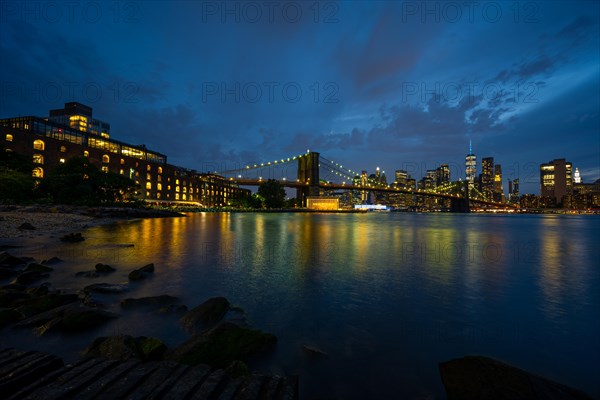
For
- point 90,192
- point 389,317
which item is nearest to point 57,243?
point 389,317

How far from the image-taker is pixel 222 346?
4523mm

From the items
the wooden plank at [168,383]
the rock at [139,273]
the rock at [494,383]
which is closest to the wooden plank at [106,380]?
the wooden plank at [168,383]

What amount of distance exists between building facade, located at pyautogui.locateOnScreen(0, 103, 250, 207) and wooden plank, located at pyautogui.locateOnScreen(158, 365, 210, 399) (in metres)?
61.4

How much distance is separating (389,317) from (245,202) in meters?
115

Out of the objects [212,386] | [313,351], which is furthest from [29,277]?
[212,386]

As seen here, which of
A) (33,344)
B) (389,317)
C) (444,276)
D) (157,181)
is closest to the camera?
(33,344)

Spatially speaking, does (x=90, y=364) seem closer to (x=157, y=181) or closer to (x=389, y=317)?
(x=389, y=317)

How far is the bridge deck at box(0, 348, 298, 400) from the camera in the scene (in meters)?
2.58

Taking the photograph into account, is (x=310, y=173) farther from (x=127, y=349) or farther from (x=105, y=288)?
(x=127, y=349)

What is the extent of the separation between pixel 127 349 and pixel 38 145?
268 feet

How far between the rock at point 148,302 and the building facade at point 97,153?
56.8 meters

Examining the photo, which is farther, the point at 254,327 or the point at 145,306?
the point at 145,306

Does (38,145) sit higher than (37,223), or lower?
higher

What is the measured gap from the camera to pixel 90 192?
49.8 metres
